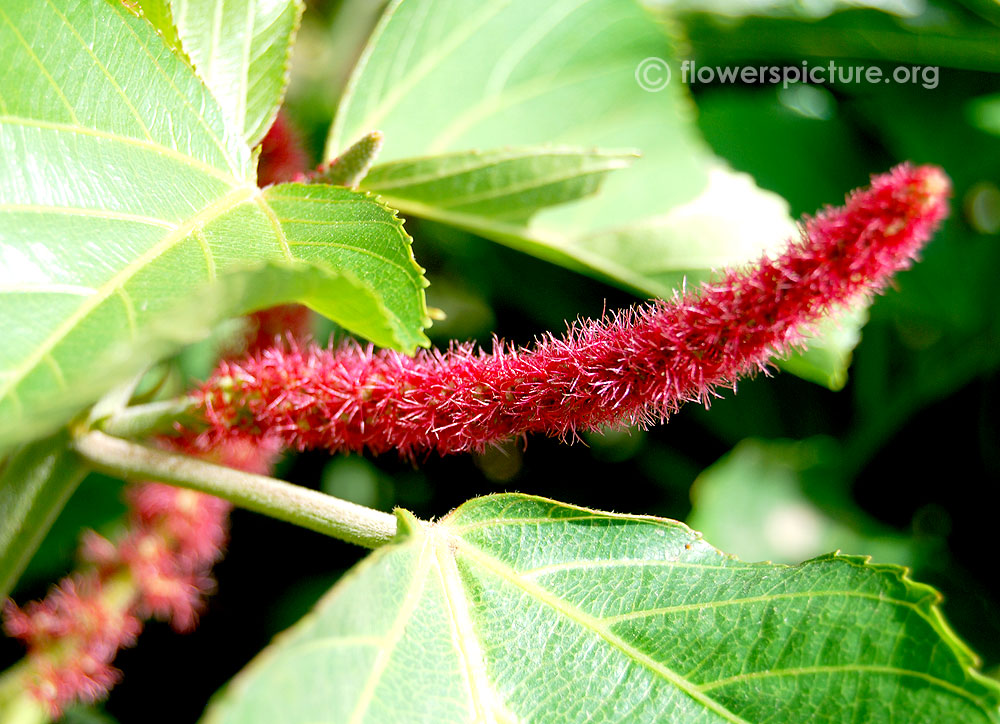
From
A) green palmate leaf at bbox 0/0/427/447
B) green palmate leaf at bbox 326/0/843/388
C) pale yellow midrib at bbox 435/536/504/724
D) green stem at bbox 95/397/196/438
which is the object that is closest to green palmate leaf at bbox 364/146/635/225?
green palmate leaf at bbox 326/0/843/388

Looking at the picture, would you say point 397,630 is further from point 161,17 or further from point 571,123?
point 571,123

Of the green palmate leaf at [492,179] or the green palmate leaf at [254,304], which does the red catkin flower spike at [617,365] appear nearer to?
the green palmate leaf at [254,304]

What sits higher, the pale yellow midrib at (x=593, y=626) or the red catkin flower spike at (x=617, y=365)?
the red catkin flower spike at (x=617, y=365)

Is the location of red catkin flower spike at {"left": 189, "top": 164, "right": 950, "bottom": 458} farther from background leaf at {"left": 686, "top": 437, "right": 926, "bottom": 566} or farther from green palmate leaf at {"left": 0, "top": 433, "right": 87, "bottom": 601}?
background leaf at {"left": 686, "top": 437, "right": 926, "bottom": 566}

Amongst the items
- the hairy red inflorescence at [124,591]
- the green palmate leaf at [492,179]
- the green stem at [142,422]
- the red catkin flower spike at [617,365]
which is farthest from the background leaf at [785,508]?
the green stem at [142,422]

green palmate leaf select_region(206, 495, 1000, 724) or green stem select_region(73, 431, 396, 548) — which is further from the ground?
green stem select_region(73, 431, 396, 548)

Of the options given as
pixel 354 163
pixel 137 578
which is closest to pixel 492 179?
pixel 354 163

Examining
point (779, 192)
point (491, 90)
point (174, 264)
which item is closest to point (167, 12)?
point (174, 264)
